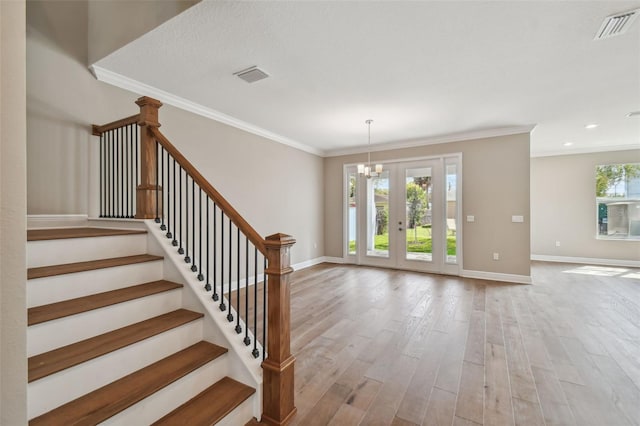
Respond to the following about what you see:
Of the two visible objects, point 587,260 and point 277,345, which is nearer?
point 277,345

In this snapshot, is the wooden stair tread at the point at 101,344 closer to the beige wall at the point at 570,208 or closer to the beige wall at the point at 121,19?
the beige wall at the point at 121,19

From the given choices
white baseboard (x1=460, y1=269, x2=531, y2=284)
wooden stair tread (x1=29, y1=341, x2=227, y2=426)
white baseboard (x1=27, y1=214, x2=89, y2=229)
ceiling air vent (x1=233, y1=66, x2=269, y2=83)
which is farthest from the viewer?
white baseboard (x1=460, y1=269, x2=531, y2=284)

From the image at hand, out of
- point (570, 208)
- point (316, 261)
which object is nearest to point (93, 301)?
point (316, 261)

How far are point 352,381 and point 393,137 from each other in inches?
183

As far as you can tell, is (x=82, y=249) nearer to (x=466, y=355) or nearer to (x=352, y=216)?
(x=466, y=355)

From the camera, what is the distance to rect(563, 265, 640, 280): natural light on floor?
18.1 feet

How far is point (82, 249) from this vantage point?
6.52ft

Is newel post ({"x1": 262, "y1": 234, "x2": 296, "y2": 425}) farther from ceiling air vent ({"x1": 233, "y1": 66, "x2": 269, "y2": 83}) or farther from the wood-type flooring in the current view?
ceiling air vent ({"x1": 233, "y1": 66, "x2": 269, "y2": 83})

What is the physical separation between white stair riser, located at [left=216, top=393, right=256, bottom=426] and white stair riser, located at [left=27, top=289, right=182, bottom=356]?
81 cm

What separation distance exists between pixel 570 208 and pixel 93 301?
915 cm

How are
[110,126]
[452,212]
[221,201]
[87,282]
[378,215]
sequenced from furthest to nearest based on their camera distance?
Answer: [378,215]
[452,212]
[110,126]
[221,201]
[87,282]

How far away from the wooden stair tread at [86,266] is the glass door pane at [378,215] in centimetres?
494

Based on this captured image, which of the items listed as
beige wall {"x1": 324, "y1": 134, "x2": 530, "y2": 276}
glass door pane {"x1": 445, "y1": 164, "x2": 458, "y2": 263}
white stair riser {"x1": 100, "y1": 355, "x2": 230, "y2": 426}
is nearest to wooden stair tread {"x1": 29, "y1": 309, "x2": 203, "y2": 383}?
white stair riser {"x1": 100, "y1": 355, "x2": 230, "y2": 426}

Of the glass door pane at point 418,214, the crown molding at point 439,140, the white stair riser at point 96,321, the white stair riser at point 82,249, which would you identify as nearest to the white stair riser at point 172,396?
the white stair riser at point 96,321
